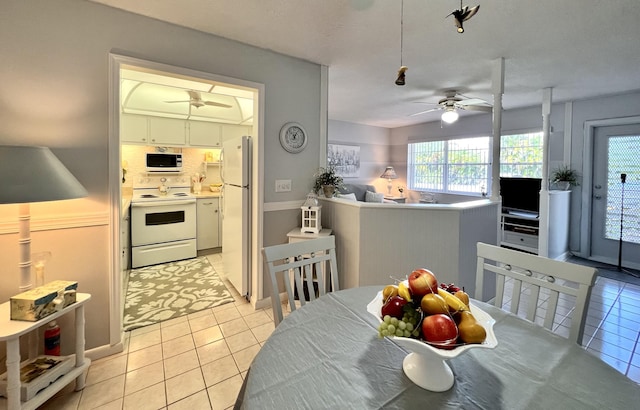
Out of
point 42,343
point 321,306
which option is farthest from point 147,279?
point 321,306

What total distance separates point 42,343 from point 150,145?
3001 millimetres

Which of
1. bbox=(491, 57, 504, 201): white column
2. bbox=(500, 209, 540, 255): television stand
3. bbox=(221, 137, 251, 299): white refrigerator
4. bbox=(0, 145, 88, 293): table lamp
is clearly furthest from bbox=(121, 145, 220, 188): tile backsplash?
bbox=(500, 209, 540, 255): television stand

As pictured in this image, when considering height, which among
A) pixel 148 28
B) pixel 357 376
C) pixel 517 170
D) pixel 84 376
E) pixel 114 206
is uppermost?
pixel 148 28

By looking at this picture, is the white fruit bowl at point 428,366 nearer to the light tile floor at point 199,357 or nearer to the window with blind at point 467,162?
the light tile floor at point 199,357

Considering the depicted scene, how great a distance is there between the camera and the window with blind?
5.04 meters

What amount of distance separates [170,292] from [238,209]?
126 centimetres

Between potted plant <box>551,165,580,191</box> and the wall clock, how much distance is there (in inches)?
170

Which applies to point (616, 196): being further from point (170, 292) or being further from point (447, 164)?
point (170, 292)

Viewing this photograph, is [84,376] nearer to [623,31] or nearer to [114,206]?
[114,206]

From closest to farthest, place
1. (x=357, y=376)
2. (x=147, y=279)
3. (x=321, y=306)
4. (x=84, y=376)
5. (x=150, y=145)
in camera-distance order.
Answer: (x=357, y=376), (x=321, y=306), (x=84, y=376), (x=147, y=279), (x=150, y=145)

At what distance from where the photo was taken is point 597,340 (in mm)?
2336

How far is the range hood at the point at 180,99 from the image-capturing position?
3302 mm

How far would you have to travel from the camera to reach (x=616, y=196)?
4.23 metres

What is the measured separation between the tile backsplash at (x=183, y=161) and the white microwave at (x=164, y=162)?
0.15m
